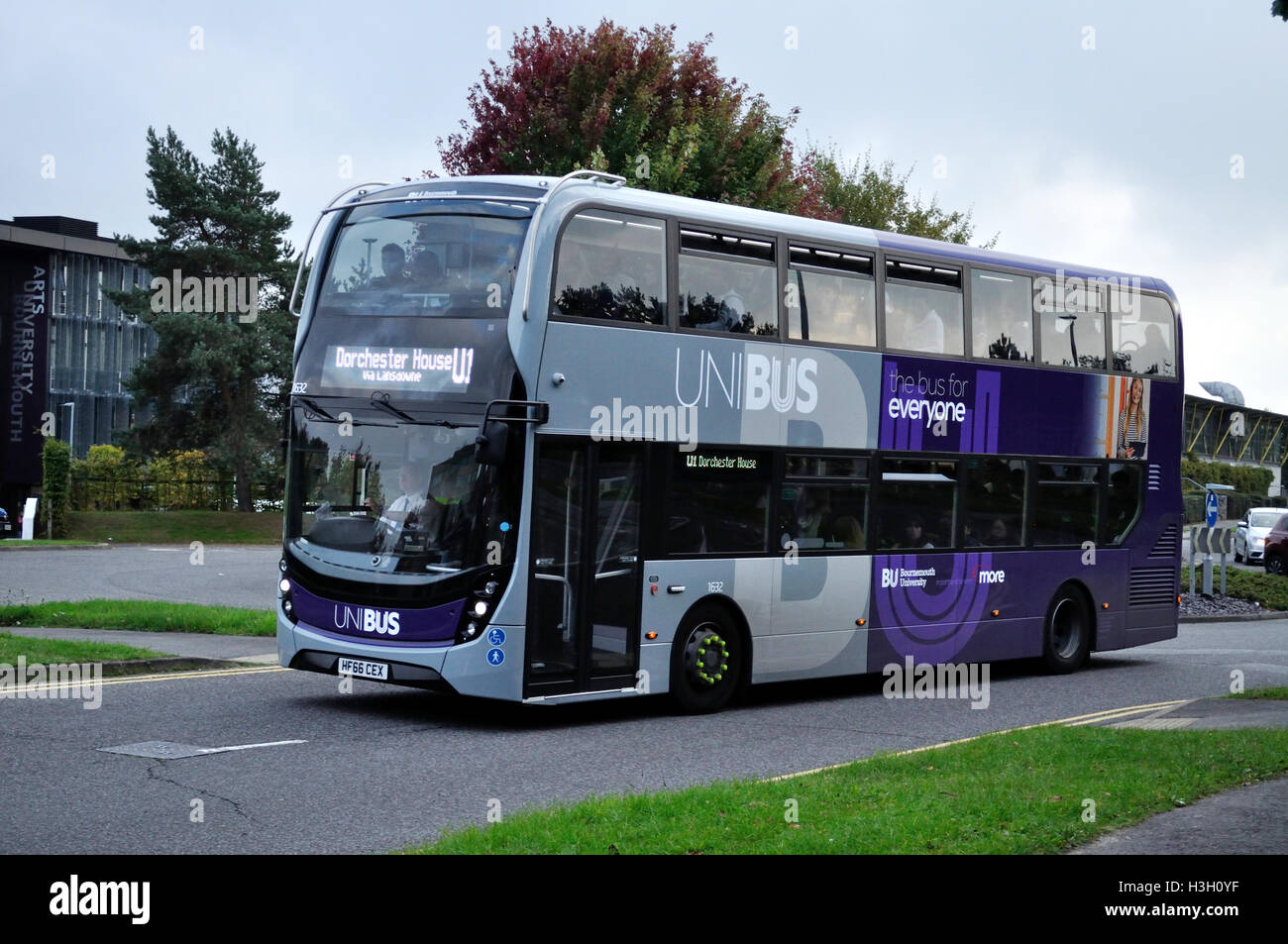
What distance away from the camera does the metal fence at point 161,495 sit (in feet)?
171

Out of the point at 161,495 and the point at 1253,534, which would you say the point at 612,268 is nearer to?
the point at 161,495

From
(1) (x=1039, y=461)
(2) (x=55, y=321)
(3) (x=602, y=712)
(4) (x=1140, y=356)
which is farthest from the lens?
(2) (x=55, y=321)

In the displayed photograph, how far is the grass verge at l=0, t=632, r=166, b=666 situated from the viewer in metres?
14.8

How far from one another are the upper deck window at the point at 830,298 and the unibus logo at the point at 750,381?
349 mm

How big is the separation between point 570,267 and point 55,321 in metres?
67.0

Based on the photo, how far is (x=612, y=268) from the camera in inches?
516

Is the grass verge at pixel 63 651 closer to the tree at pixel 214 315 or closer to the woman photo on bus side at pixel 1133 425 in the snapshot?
the woman photo on bus side at pixel 1133 425

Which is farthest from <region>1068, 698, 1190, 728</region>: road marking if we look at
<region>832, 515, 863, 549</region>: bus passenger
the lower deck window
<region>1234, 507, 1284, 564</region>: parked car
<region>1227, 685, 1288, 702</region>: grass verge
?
<region>1234, 507, 1284, 564</region>: parked car

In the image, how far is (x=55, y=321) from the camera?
74.0 metres

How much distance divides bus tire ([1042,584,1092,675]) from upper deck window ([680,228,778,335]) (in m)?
6.13

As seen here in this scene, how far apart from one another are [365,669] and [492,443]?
2057 millimetres
